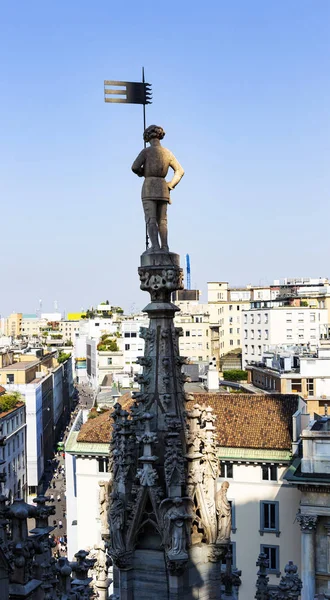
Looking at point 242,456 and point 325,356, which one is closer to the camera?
point 242,456

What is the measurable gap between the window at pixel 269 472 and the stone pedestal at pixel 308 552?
5516 millimetres

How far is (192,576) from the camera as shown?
34.9 feet

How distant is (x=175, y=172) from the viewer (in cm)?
1191

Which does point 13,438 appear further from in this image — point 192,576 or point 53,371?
point 192,576

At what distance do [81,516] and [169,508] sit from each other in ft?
118

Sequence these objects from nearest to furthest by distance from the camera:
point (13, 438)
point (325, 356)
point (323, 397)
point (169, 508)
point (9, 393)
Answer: point (169, 508) < point (323, 397) < point (325, 356) < point (13, 438) < point (9, 393)

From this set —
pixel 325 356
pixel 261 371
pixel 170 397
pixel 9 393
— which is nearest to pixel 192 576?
pixel 170 397

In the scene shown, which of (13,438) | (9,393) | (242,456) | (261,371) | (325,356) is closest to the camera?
(242,456)

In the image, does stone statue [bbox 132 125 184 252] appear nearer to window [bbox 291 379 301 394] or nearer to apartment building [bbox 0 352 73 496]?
window [bbox 291 379 301 394]

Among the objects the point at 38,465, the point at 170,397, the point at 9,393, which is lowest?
the point at 38,465

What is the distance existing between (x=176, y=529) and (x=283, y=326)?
326 feet

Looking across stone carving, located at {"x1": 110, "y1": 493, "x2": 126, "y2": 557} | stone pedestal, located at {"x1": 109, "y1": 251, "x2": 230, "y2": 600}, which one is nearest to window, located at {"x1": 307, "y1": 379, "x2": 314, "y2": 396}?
stone pedestal, located at {"x1": 109, "y1": 251, "x2": 230, "y2": 600}

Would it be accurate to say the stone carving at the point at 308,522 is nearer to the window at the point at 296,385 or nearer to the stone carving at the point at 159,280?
the stone carving at the point at 159,280

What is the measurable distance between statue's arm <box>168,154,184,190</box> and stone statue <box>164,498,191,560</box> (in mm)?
4502
